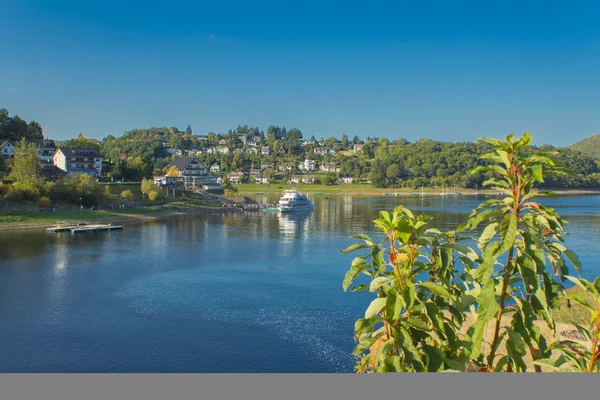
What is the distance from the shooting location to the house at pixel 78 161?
6812 centimetres

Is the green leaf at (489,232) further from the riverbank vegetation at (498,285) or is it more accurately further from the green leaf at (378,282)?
the green leaf at (378,282)

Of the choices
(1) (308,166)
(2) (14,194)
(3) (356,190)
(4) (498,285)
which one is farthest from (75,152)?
(1) (308,166)

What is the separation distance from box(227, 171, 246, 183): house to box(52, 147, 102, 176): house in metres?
61.2

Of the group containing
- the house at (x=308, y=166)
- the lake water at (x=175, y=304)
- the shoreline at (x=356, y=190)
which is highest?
the house at (x=308, y=166)

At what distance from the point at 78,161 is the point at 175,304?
56.9 meters

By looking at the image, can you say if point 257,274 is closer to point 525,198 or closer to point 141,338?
point 141,338

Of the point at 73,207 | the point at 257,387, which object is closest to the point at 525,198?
the point at 257,387

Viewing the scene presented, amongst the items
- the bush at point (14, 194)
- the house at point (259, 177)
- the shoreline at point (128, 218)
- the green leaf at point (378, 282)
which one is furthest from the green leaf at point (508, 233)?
the house at point (259, 177)

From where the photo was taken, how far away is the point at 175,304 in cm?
2094

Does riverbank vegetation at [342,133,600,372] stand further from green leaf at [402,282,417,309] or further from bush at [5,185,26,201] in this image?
bush at [5,185,26,201]

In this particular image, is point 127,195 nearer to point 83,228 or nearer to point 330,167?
point 83,228

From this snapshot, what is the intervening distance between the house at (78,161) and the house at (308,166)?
310 feet

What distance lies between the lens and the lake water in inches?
591

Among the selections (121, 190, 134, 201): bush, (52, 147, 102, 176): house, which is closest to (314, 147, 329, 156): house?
(52, 147, 102, 176): house
